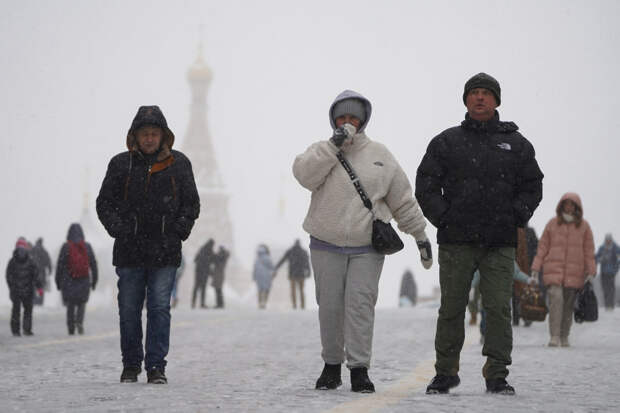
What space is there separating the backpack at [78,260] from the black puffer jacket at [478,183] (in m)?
9.33

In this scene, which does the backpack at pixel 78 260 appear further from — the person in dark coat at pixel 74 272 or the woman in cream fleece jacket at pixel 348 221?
the woman in cream fleece jacket at pixel 348 221

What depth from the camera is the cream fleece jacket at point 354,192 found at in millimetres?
7223

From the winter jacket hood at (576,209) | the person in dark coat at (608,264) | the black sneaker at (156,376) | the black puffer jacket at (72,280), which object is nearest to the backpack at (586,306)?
the winter jacket hood at (576,209)

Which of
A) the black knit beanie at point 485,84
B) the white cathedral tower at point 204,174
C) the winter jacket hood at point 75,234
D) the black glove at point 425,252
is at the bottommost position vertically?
the black glove at point 425,252

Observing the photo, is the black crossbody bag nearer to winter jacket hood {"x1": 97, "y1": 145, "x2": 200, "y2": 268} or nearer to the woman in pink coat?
winter jacket hood {"x1": 97, "y1": 145, "x2": 200, "y2": 268}

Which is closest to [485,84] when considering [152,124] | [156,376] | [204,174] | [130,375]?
[152,124]

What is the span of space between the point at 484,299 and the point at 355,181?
98 centimetres

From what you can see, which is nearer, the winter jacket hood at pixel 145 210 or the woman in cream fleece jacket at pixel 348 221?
the woman in cream fleece jacket at pixel 348 221

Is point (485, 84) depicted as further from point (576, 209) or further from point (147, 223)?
point (576, 209)

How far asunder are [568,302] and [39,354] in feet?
17.5

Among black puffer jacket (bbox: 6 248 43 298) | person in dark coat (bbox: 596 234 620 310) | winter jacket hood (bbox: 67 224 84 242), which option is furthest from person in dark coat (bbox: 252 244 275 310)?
winter jacket hood (bbox: 67 224 84 242)

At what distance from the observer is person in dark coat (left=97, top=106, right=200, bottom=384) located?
7.76 m

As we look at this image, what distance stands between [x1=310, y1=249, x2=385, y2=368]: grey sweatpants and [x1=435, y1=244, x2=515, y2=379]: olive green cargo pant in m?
0.40

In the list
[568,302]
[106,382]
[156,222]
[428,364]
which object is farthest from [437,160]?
[568,302]
